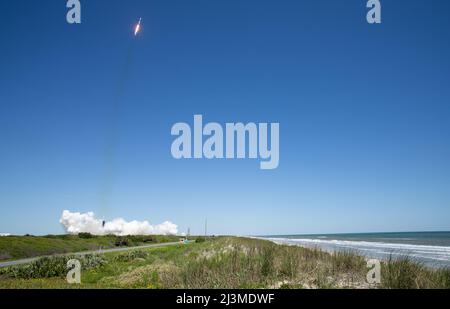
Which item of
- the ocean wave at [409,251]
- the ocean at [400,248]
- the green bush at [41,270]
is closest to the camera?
the green bush at [41,270]

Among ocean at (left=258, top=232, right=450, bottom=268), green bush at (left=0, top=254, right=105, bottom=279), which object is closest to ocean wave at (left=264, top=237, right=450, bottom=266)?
ocean at (left=258, top=232, right=450, bottom=268)

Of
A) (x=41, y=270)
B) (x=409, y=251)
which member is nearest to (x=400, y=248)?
(x=409, y=251)

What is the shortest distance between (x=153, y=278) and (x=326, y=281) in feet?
32.9

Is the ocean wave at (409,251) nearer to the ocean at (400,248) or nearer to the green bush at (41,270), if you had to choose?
the ocean at (400,248)

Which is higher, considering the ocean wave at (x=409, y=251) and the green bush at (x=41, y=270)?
the green bush at (x=41, y=270)

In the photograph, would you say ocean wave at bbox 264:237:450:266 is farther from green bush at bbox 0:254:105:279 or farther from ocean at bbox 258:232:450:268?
green bush at bbox 0:254:105:279

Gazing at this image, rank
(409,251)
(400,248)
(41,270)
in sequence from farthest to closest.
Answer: (400,248), (409,251), (41,270)

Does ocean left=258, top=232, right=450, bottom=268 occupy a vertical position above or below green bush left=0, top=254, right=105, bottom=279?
below

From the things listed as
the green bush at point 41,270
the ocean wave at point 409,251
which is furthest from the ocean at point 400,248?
the green bush at point 41,270

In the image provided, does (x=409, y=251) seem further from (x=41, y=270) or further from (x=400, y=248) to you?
(x=41, y=270)

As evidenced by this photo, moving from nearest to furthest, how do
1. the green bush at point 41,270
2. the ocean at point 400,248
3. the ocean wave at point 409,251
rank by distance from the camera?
the green bush at point 41,270 < the ocean wave at point 409,251 < the ocean at point 400,248
